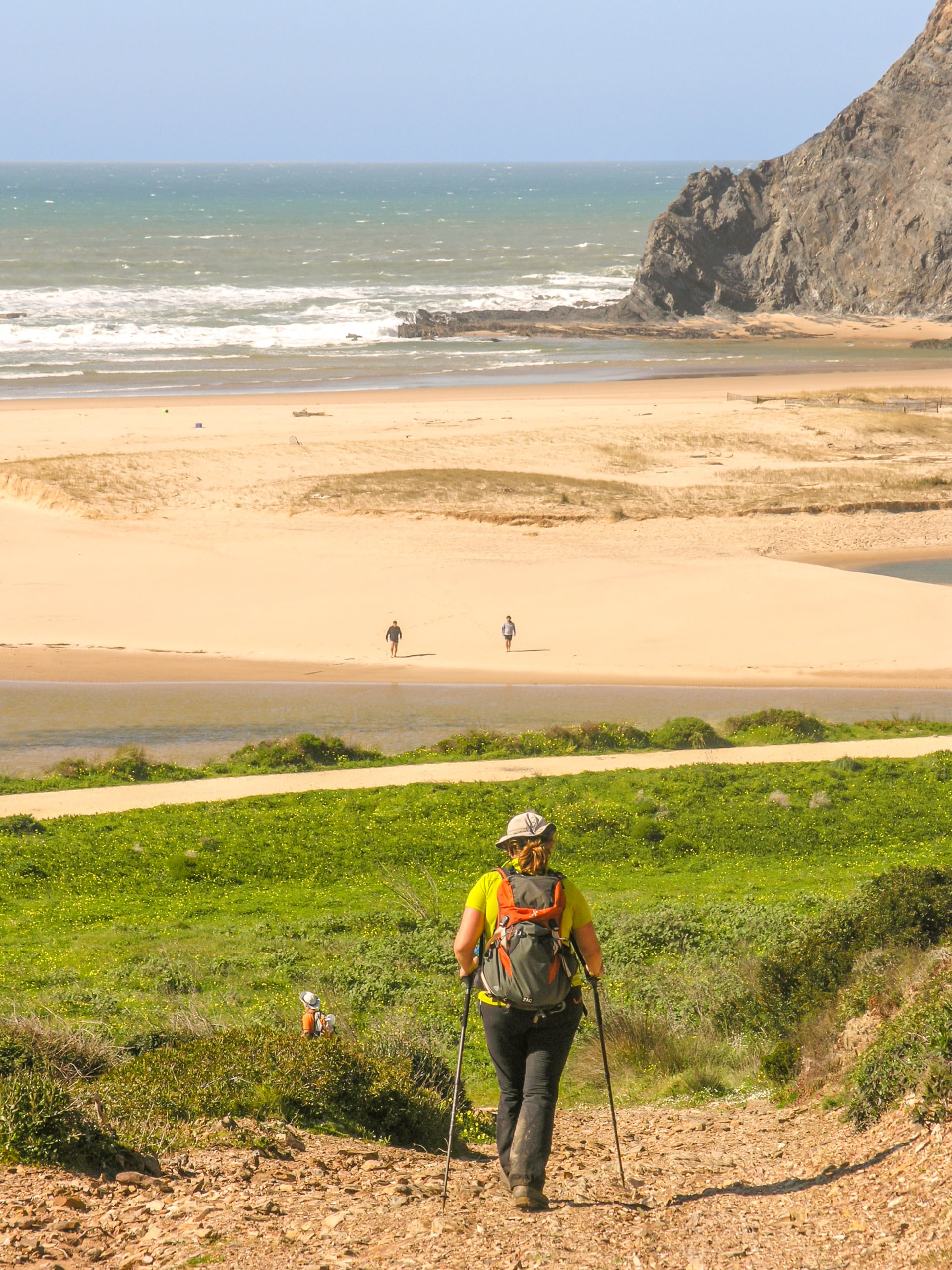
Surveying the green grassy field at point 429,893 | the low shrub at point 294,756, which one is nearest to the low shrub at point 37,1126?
the green grassy field at point 429,893

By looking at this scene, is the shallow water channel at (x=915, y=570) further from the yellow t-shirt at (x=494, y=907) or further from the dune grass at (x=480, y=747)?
the yellow t-shirt at (x=494, y=907)

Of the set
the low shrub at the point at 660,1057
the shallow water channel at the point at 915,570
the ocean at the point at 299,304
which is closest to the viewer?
the low shrub at the point at 660,1057

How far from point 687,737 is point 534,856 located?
15787 mm

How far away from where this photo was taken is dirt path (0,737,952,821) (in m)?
17.9

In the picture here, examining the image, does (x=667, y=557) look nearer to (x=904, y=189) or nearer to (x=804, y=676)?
(x=804, y=676)

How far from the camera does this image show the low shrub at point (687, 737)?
20781 mm

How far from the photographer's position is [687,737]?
2086 cm

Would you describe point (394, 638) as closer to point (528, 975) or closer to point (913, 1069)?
point (913, 1069)

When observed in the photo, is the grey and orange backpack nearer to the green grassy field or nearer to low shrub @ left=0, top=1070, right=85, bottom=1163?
low shrub @ left=0, top=1070, right=85, bottom=1163

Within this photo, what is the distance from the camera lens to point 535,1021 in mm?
5387

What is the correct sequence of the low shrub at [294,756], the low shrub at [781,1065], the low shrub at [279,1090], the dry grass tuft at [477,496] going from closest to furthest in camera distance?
1. the low shrub at [279,1090]
2. the low shrub at [781,1065]
3. the low shrub at [294,756]
4. the dry grass tuft at [477,496]

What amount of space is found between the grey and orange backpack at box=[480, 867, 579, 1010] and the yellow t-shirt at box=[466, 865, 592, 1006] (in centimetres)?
3

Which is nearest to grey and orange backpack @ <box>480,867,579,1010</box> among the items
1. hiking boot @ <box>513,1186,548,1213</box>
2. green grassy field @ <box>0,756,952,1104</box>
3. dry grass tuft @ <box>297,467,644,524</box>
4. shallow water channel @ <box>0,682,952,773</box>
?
hiking boot @ <box>513,1186,548,1213</box>

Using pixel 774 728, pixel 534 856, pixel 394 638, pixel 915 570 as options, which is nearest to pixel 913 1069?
pixel 534 856
